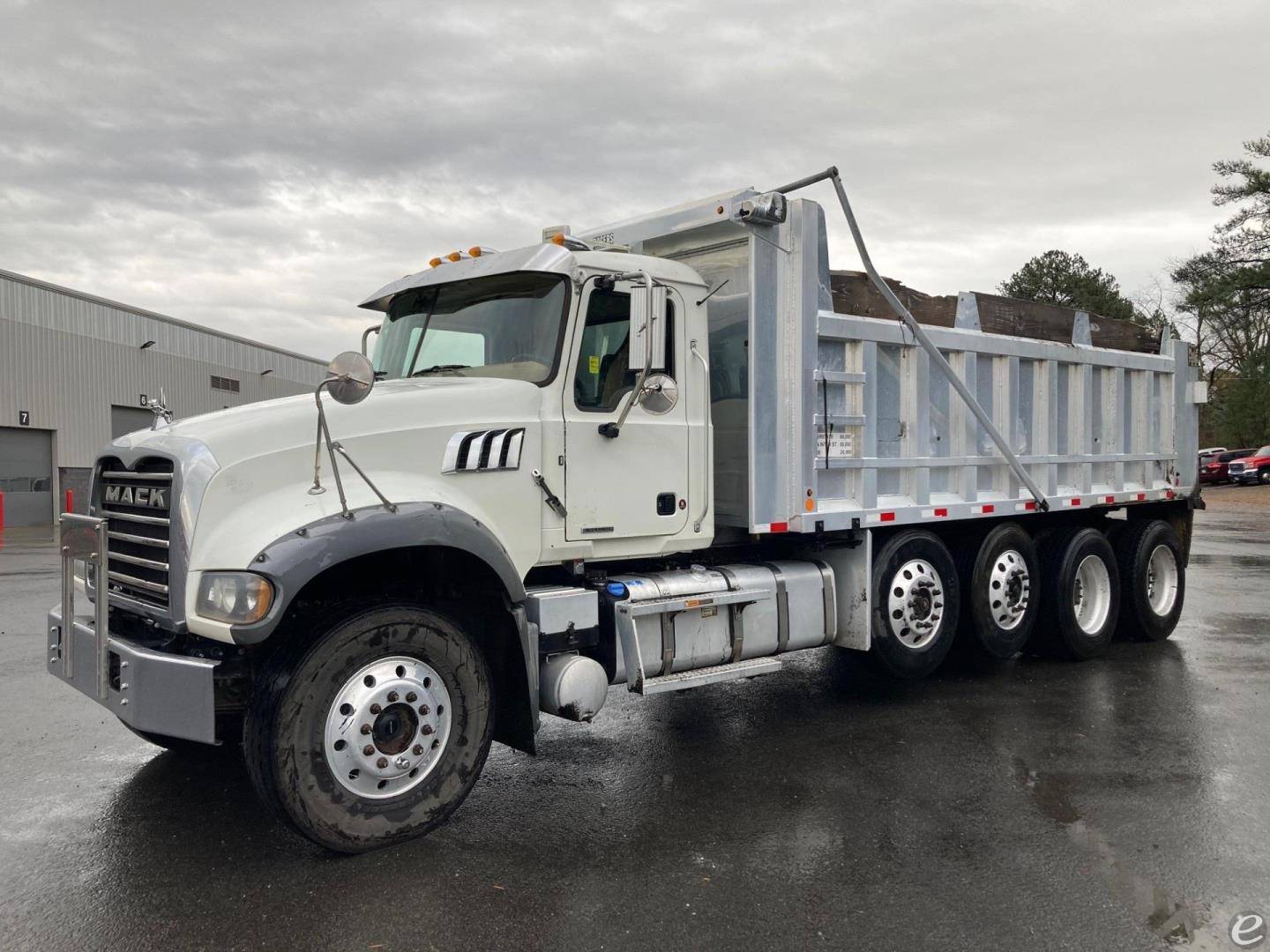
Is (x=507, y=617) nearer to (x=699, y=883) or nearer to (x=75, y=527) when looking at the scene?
(x=699, y=883)

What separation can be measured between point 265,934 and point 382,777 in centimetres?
82

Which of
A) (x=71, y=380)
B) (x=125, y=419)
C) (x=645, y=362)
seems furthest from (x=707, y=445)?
(x=125, y=419)

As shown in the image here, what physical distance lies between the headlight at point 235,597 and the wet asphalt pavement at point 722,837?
108 cm

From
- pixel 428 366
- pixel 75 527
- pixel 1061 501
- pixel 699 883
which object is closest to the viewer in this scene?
pixel 699 883

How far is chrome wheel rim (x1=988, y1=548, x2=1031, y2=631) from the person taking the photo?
7.68 metres

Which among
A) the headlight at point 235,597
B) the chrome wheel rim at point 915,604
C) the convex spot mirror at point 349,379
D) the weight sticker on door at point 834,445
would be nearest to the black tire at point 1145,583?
the chrome wheel rim at point 915,604

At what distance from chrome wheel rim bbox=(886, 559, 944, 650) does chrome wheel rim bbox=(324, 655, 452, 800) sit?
11.6 ft

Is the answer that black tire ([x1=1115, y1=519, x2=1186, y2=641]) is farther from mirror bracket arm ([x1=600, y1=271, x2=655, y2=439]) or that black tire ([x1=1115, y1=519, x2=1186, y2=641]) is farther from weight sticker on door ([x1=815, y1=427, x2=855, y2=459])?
mirror bracket arm ([x1=600, y1=271, x2=655, y2=439])

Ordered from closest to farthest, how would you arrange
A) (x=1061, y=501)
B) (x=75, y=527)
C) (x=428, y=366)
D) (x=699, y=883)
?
(x=699, y=883) → (x=75, y=527) → (x=428, y=366) → (x=1061, y=501)

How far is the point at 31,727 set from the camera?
629 centimetres

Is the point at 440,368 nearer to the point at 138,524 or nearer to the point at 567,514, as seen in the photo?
the point at 567,514

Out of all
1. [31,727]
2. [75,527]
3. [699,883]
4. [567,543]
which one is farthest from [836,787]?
[31,727]

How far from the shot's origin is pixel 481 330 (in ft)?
18.3

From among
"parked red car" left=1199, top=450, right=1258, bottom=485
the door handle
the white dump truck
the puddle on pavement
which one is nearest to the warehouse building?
the white dump truck
